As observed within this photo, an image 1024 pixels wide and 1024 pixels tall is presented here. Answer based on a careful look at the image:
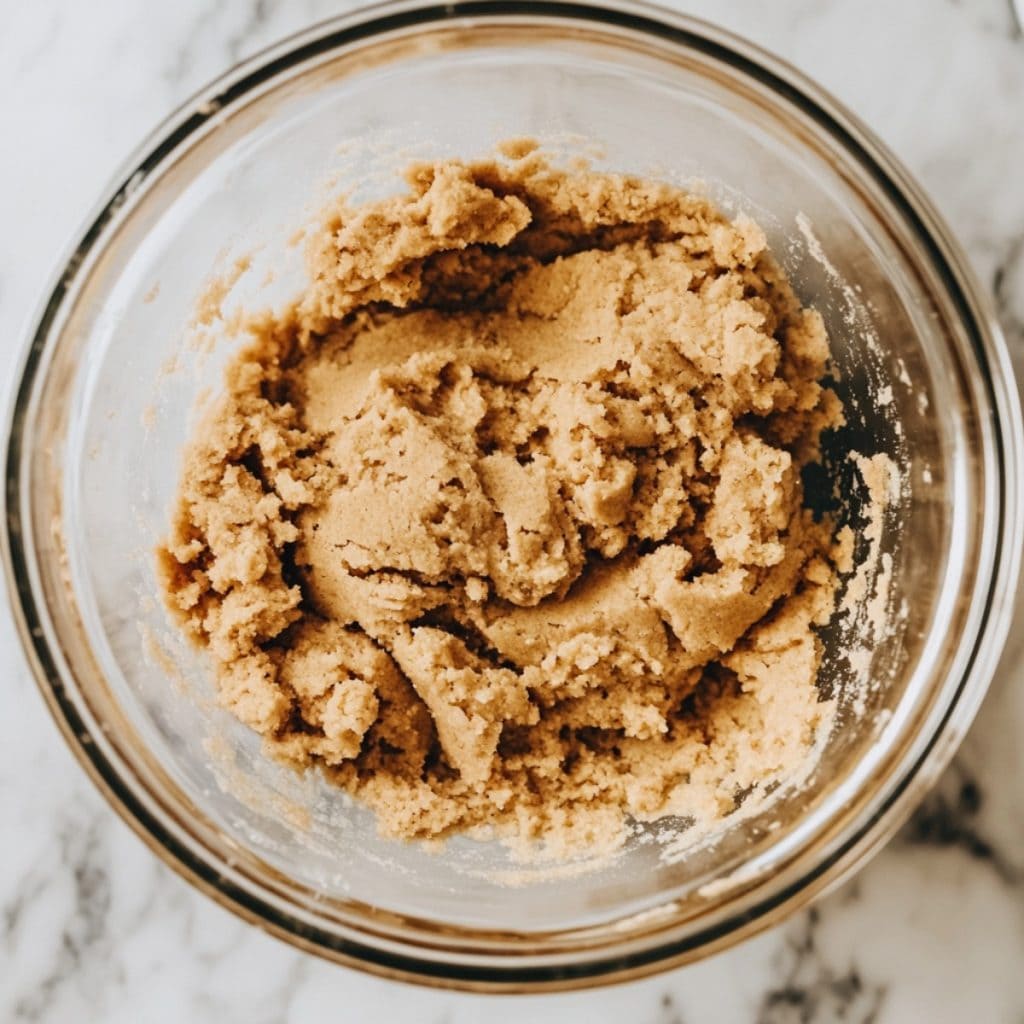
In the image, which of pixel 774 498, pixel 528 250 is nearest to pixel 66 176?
pixel 528 250

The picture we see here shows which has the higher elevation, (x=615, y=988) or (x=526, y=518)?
(x=526, y=518)

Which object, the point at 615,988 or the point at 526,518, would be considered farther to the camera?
the point at 615,988

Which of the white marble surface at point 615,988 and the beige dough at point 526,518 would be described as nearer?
the beige dough at point 526,518

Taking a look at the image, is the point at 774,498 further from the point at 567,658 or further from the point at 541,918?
the point at 541,918

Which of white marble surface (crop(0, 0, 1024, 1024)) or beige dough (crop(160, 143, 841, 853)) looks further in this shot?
white marble surface (crop(0, 0, 1024, 1024))
